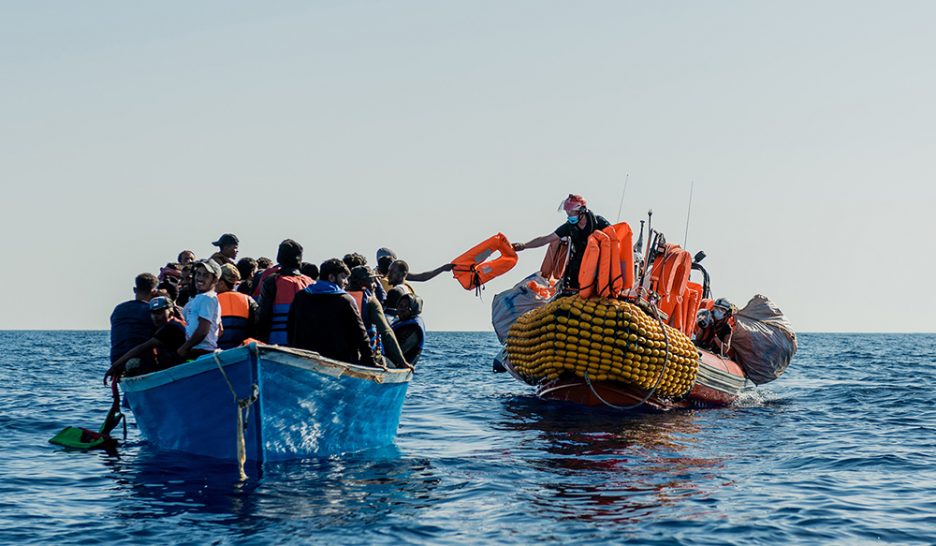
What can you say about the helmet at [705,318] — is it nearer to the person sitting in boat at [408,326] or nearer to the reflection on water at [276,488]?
the person sitting in boat at [408,326]

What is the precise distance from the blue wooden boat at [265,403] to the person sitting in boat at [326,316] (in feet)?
1.07

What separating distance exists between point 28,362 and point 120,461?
26.2 m

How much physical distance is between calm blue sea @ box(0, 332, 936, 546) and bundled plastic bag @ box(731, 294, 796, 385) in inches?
136

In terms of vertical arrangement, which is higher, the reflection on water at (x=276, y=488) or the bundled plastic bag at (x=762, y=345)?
the bundled plastic bag at (x=762, y=345)

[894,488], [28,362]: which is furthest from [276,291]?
[28,362]

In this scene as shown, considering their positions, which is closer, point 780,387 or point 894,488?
point 894,488

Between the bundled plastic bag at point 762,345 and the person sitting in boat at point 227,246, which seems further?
the bundled plastic bag at point 762,345

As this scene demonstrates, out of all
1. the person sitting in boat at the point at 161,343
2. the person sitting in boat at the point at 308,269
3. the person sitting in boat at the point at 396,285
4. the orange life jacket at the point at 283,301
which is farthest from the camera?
the person sitting in boat at the point at 396,285

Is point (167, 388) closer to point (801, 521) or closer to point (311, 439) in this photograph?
point (311, 439)

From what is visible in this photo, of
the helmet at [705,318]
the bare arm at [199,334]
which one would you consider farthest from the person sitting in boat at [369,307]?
the helmet at [705,318]

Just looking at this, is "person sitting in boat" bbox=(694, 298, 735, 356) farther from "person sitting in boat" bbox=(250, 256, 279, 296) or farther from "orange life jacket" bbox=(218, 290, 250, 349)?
"orange life jacket" bbox=(218, 290, 250, 349)

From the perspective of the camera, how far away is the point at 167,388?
36.7ft

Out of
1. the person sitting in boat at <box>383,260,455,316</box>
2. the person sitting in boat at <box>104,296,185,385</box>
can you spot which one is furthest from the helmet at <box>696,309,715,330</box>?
the person sitting in boat at <box>104,296,185,385</box>

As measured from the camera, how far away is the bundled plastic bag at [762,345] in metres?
20.5
